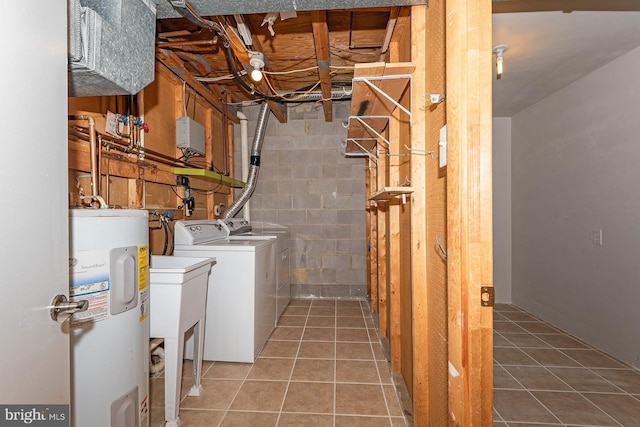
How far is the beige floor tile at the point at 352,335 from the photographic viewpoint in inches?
104

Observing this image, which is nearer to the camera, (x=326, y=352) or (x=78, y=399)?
(x=78, y=399)

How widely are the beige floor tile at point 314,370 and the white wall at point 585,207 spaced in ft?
7.39

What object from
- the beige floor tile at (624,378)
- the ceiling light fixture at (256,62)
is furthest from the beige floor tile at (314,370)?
the ceiling light fixture at (256,62)

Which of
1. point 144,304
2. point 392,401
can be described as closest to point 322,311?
point 392,401

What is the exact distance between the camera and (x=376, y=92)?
1.57m

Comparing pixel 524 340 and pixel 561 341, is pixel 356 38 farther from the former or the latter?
pixel 561 341

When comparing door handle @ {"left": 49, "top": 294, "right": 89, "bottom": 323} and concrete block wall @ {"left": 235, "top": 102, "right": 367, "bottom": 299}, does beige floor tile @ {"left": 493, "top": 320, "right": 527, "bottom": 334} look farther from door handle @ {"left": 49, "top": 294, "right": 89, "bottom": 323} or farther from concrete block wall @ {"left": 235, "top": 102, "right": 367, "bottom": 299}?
door handle @ {"left": 49, "top": 294, "right": 89, "bottom": 323}

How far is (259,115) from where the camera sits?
3.59 metres

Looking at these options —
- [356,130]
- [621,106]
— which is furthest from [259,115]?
[621,106]

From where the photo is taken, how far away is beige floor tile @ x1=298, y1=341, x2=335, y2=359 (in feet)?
7.65

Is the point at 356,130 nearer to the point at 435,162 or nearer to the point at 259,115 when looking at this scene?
the point at 435,162

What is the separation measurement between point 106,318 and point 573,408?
2.58 m

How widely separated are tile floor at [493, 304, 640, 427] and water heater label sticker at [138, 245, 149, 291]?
2.02 m

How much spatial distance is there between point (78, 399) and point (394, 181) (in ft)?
6.12
